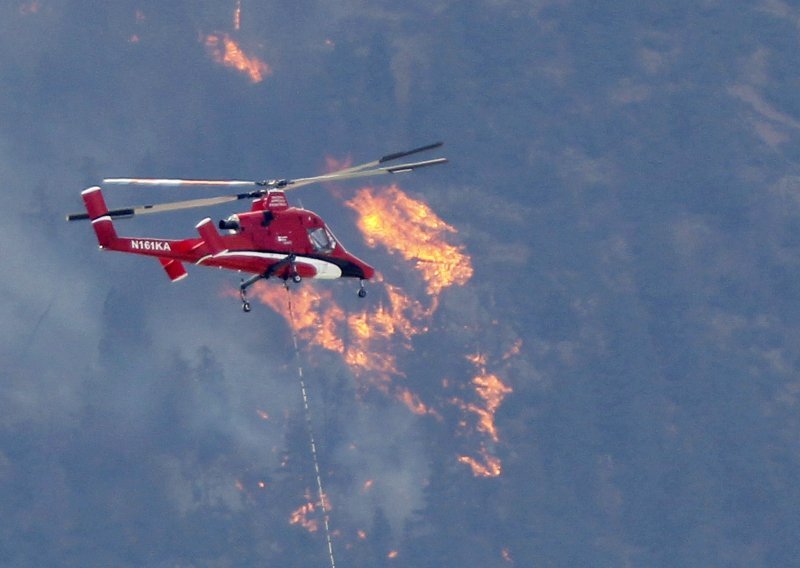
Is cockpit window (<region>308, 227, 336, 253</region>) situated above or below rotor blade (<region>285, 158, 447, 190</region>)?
below

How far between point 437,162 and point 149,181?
712 inches

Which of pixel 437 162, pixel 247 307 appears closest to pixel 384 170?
pixel 437 162

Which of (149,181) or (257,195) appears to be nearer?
(149,181)

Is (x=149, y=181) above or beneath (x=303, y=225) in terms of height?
above

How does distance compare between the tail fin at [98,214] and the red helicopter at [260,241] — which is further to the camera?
the red helicopter at [260,241]

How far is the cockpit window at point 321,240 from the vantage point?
140 m

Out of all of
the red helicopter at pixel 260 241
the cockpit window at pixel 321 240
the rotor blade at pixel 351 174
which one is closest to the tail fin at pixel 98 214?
the red helicopter at pixel 260 241

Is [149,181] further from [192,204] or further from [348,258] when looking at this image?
[348,258]

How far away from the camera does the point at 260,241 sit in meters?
136

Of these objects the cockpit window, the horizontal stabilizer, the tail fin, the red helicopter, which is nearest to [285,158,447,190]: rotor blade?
the red helicopter

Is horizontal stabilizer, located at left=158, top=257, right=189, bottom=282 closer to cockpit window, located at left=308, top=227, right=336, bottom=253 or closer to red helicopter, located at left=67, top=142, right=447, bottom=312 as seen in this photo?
red helicopter, located at left=67, top=142, right=447, bottom=312

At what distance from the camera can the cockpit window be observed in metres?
140

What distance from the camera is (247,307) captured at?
132 metres

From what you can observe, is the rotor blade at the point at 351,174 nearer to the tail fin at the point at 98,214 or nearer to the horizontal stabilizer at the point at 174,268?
the horizontal stabilizer at the point at 174,268
